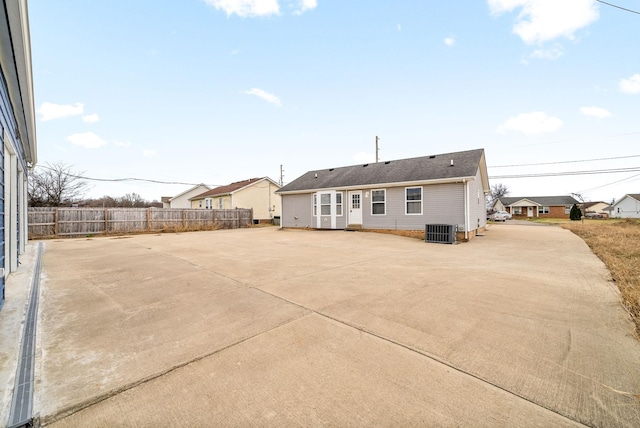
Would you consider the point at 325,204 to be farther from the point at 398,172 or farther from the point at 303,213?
the point at 398,172

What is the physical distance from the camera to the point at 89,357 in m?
2.45

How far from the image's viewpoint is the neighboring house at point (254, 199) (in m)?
25.8

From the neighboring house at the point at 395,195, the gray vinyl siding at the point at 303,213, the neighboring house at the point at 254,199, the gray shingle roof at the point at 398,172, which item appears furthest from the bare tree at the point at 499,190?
the gray vinyl siding at the point at 303,213

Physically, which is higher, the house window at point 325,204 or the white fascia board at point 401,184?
the white fascia board at point 401,184

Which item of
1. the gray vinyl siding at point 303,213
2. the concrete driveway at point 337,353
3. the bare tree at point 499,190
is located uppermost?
the bare tree at point 499,190

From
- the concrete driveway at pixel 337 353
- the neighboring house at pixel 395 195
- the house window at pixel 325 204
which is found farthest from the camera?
the house window at pixel 325 204

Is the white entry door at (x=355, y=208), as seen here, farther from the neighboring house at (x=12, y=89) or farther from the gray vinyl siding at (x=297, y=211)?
the neighboring house at (x=12, y=89)

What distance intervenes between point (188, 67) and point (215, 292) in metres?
14.0

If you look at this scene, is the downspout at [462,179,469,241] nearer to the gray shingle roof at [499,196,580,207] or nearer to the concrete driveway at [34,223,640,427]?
the concrete driveway at [34,223,640,427]

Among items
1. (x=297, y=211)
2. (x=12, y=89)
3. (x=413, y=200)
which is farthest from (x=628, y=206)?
(x=12, y=89)

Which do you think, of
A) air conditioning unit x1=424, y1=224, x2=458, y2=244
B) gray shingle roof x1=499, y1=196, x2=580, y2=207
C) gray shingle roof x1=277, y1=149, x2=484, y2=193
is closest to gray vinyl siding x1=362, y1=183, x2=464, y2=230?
gray shingle roof x1=277, y1=149, x2=484, y2=193

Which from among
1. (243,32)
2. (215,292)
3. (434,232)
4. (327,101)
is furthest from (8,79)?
(327,101)

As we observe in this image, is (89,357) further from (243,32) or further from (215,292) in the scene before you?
(243,32)

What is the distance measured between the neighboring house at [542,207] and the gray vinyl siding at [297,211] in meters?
51.9
